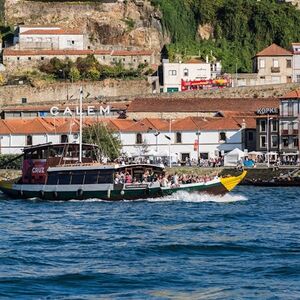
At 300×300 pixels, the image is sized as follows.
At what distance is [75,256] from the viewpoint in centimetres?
4269

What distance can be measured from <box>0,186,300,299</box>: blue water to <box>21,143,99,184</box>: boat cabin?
7599 mm

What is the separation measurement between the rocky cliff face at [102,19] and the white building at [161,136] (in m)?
29.3

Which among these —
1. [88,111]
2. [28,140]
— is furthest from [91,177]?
[88,111]

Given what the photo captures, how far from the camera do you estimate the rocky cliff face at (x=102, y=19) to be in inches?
5408

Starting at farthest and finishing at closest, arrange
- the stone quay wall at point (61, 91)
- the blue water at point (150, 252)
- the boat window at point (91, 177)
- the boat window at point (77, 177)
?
the stone quay wall at point (61, 91) → the boat window at point (77, 177) → the boat window at point (91, 177) → the blue water at point (150, 252)

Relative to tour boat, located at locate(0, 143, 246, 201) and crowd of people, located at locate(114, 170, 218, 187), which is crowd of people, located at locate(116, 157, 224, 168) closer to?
tour boat, located at locate(0, 143, 246, 201)

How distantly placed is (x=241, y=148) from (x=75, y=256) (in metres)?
65.3

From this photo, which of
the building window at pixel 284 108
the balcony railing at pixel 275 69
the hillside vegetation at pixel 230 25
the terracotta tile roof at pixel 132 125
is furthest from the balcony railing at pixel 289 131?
the hillside vegetation at pixel 230 25

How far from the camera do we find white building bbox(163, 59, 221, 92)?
422ft

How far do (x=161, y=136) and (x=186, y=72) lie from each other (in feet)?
72.4

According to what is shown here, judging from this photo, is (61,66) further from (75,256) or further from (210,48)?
(75,256)

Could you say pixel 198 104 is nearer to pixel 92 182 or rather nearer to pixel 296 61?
pixel 296 61

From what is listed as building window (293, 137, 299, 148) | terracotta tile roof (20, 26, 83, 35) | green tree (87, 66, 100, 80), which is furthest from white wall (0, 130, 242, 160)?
terracotta tile roof (20, 26, 83, 35)

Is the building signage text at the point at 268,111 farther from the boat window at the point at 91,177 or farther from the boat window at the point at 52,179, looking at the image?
the boat window at the point at 91,177
